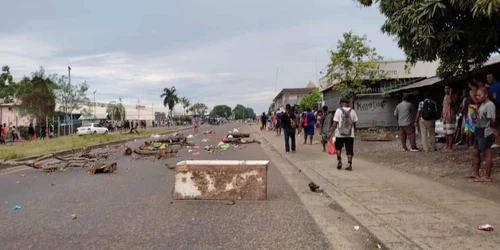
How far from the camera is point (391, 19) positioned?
868 cm

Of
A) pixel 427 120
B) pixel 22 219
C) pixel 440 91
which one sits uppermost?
pixel 440 91

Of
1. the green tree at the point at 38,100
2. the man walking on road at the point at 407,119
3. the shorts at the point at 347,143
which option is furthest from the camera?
the green tree at the point at 38,100

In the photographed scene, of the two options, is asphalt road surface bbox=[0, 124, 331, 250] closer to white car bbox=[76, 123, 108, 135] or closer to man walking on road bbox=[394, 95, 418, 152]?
man walking on road bbox=[394, 95, 418, 152]

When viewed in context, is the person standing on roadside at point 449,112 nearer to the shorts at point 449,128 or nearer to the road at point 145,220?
the shorts at point 449,128

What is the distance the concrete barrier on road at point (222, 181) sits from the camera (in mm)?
7395

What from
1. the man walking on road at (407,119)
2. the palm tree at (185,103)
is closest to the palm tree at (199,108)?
the palm tree at (185,103)

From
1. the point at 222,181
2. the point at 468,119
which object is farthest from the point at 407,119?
the point at 222,181

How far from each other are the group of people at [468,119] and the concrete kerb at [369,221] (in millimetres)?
2634

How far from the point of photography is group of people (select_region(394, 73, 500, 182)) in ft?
25.4

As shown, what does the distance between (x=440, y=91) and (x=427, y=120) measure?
393 inches

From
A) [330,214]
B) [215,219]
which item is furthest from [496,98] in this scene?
[215,219]

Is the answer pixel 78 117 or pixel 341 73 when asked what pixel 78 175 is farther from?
pixel 78 117

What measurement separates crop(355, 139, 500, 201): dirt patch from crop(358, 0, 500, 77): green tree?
2406 millimetres

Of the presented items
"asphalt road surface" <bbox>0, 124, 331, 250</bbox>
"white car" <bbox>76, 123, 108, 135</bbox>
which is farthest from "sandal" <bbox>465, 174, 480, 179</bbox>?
"white car" <bbox>76, 123, 108, 135</bbox>
